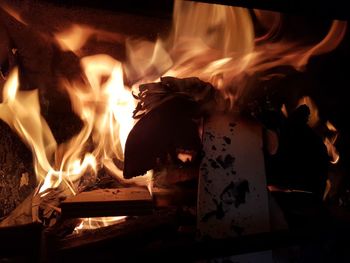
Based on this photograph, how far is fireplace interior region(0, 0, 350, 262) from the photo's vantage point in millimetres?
1232

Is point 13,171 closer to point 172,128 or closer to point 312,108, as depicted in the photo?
point 172,128

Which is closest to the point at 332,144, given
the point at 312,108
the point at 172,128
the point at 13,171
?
the point at 312,108

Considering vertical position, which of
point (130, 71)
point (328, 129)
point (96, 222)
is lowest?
point (96, 222)

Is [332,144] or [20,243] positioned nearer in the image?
[20,243]

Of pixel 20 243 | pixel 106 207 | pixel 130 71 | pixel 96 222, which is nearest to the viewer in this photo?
pixel 20 243

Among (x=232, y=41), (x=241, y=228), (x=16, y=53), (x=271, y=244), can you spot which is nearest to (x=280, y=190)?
(x=241, y=228)

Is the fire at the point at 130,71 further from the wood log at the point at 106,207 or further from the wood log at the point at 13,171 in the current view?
the wood log at the point at 106,207

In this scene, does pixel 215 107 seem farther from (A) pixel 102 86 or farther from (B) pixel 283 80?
(A) pixel 102 86

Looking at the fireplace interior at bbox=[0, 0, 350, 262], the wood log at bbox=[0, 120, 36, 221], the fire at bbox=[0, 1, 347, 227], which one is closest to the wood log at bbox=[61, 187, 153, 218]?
the fireplace interior at bbox=[0, 0, 350, 262]

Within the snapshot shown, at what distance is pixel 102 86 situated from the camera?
1841 mm

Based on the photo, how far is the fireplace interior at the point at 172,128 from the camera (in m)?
1.23

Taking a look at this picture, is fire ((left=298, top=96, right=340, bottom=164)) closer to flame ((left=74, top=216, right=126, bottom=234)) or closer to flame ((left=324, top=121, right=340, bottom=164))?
flame ((left=324, top=121, right=340, bottom=164))

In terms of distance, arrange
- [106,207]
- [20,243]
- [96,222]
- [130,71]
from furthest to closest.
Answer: [130,71] → [96,222] → [106,207] → [20,243]

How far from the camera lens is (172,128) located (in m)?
1.38
